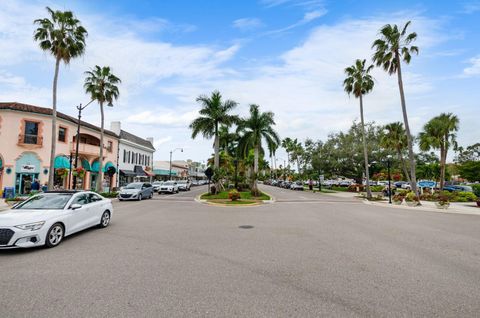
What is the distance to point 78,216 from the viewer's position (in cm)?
793

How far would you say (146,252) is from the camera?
20.7 feet

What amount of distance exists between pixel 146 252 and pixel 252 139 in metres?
22.5

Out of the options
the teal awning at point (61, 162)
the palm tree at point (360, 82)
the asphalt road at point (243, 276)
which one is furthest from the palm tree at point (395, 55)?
the teal awning at point (61, 162)

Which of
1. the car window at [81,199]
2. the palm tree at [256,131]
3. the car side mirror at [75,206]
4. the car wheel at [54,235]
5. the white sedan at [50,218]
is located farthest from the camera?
the palm tree at [256,131]

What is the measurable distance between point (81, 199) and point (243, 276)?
21.8ft

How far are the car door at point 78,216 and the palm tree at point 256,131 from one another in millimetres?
20630

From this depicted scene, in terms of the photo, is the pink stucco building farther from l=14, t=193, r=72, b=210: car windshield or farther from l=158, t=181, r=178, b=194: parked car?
l=14, t=193, r=72, b=210: car windshield

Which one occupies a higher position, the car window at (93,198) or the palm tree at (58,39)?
the palm tree at (58,39)

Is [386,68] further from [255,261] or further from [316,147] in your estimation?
[255,261]

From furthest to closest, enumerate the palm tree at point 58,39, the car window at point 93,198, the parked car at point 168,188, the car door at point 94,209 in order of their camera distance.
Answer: the parked car at point 168,188, the palm tree at point 58,39, the car window at point 93,198, the car door at point 94,209

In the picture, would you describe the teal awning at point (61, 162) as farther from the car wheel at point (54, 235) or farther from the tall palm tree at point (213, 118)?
the car wheel at point (54, 235)

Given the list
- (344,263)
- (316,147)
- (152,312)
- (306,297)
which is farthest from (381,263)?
(316,147)

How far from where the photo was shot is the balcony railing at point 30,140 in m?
23.6

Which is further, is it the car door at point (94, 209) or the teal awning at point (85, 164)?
the teal awning at point (85, 164)
